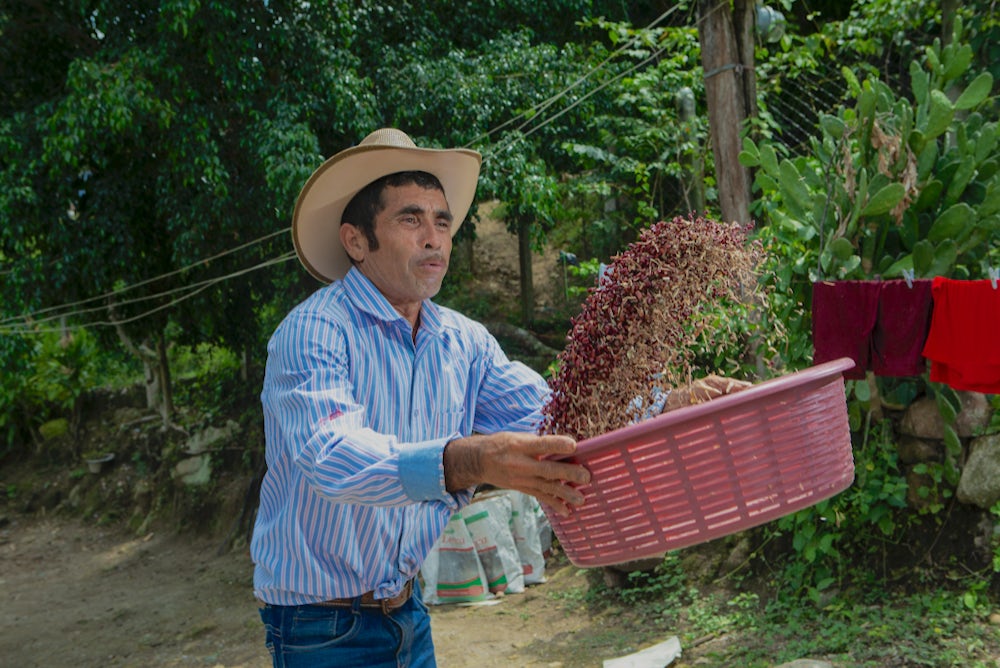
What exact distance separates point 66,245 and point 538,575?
4.86 m

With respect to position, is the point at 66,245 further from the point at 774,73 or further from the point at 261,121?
the point at 774,73

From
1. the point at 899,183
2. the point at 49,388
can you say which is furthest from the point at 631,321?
the point at 49,388

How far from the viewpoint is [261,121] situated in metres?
7.27

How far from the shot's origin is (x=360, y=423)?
164 centimetres

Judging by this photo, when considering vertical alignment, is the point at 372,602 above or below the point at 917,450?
above

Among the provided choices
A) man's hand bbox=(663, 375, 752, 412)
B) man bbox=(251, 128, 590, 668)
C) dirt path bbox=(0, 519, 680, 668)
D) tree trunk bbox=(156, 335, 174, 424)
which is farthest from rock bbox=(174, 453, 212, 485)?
man's hand bbox=(663, 375, 752, 412)

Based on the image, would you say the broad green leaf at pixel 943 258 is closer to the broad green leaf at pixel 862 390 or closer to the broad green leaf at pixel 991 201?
the broad green leaf at pixel 991 201

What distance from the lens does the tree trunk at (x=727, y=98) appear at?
5234 millimetres

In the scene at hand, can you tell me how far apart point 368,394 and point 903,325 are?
2.67 metres

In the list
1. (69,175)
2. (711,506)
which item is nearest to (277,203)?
(69,175)

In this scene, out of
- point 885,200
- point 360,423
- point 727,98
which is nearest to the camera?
point 360,423

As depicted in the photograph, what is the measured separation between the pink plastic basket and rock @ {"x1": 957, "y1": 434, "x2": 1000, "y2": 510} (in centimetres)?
342

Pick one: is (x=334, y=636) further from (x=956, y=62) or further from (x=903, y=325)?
(x=956, y=62)

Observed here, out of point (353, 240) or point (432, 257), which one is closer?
point (432, 257)
